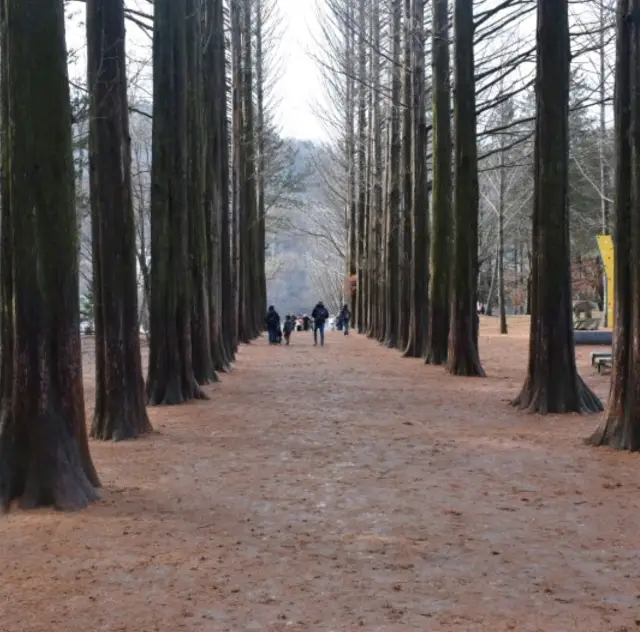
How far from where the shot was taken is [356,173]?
4456 cm

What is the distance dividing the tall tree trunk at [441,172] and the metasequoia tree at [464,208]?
198 centimetres

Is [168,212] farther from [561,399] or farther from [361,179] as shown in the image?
[361,179]

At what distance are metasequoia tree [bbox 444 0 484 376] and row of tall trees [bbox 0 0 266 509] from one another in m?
5.02

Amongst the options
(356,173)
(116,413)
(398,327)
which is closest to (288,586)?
(116,413)

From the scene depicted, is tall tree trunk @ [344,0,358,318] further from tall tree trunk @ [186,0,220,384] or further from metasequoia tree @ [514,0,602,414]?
metasequoia tree @ [514,0,602,414]

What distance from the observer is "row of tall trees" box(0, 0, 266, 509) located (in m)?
6.96

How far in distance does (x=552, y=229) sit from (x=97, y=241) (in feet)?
20.3

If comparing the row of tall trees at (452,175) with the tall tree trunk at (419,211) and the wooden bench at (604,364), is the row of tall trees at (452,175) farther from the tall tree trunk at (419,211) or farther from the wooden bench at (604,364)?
the wooden bench at (604,364)

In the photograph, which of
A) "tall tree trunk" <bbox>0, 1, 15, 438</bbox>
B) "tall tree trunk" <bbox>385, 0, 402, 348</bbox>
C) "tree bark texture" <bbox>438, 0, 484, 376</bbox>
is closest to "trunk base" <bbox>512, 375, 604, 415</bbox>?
"tree bark texture" <bbox>438, 0, 484, 376</bbox>

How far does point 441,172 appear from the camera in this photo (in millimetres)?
20078

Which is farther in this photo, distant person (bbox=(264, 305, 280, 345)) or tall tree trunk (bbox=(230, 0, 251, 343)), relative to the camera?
distant person (bbox=(264, 305, 280, 345))

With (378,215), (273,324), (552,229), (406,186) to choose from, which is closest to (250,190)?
(378,215)

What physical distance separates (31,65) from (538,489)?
529 cm

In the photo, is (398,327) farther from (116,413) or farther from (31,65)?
(31,65)
